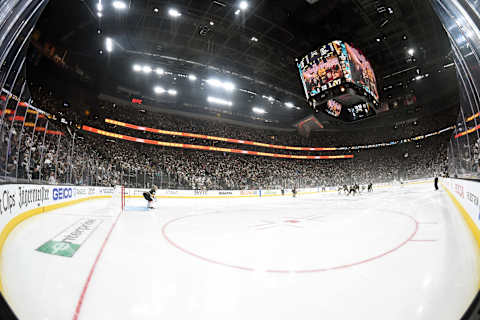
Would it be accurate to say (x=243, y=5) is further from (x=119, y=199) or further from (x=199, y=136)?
(x=199, y=136)

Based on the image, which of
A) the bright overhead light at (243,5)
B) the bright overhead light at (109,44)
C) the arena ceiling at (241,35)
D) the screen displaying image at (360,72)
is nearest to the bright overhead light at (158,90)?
the arena ceiling at (241,35)

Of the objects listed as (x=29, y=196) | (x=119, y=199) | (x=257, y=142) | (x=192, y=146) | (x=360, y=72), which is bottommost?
(x=119, y=199)

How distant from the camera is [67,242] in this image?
9.28 ft

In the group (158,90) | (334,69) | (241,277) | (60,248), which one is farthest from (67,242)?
(158,90)

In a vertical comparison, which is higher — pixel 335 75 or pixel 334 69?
pixel 334 69

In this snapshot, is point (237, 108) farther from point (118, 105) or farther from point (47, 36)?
point (47, 36)

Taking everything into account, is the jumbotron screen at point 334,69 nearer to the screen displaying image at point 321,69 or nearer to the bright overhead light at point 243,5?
the screen displaying image at point 321,69

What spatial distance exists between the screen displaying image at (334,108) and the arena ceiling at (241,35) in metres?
3.55

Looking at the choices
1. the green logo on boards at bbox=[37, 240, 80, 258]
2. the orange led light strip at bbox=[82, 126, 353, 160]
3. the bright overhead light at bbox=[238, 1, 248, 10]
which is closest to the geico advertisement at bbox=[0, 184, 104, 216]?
the green logo on boards at bbox=[37, 240, 80, 258]

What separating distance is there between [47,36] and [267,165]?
83.5 feet

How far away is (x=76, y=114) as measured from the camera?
18.2 m

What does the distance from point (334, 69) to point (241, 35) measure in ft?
19.6

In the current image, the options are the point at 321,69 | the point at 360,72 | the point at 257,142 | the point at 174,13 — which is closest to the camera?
the point at 360,72

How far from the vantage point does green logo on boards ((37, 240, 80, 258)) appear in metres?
2.42
